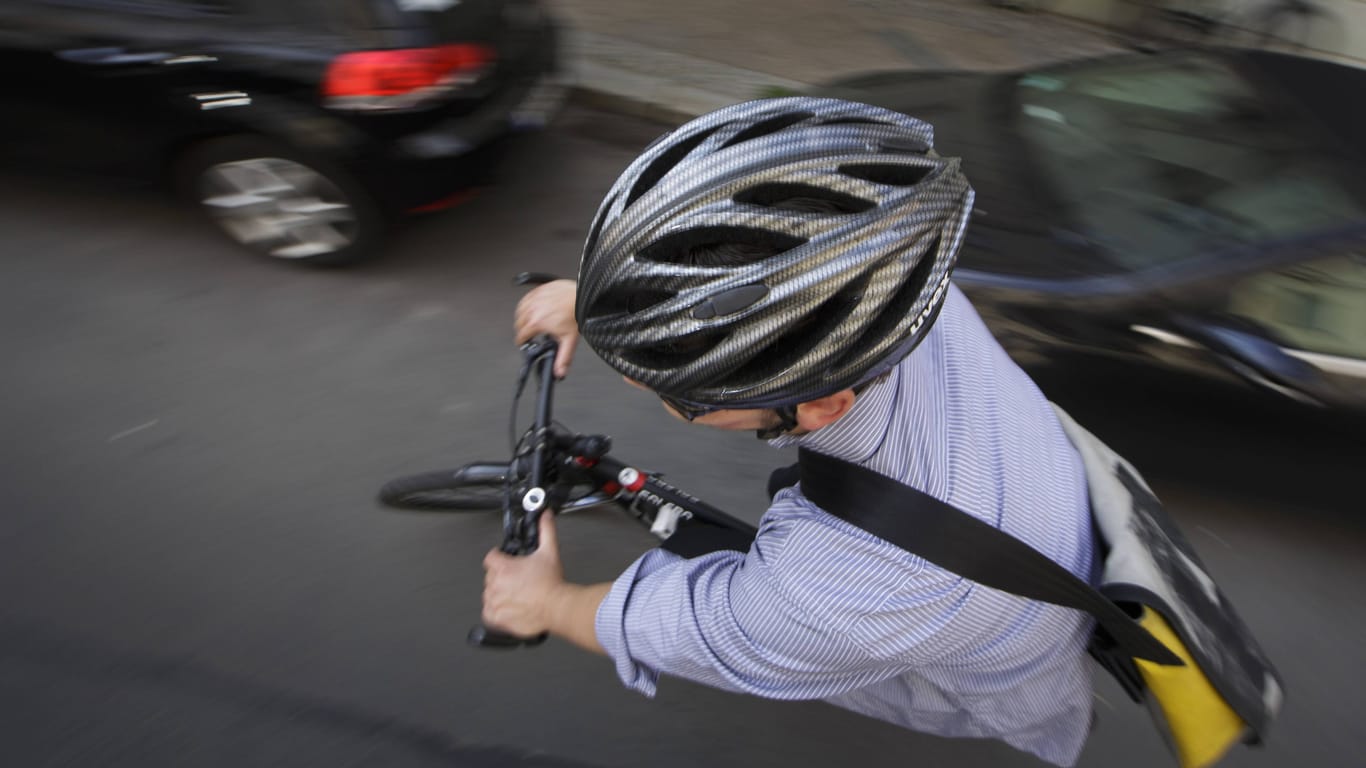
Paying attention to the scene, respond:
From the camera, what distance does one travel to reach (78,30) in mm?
4016

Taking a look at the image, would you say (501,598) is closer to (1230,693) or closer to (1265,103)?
(1230,693)

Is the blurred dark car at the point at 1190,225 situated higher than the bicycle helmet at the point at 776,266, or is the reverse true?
the bicycle helmet at the point at 776,266

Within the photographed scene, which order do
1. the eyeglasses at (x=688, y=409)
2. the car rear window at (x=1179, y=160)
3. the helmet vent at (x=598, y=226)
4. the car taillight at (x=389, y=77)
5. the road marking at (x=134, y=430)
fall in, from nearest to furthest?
1. the eyeglasses at (x=688, y=409)
2. the helmet vent at (x=598, y=226)
3. the car rear window at (x=1179, y=160)
4. the road marking at (x=134, y=430)
5. the car taillight at (x=389, y=77)

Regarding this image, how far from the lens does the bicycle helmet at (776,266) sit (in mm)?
1521

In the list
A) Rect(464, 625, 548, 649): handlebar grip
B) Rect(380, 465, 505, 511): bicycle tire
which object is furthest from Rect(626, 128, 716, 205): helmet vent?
Rect(380, 465, 505, 511): bicycle tire

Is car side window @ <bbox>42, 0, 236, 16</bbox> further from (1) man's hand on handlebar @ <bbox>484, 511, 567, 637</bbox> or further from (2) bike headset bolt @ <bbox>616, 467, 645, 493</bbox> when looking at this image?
(1) man's hand on handlebar @ <bbox>484, 511, 567, 637</bbox>

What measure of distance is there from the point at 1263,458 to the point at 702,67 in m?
4.61

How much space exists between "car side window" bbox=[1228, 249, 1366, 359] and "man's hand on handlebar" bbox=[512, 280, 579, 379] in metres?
2.26

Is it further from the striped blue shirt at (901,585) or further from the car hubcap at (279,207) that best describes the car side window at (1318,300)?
the car hubcap at (279,207)

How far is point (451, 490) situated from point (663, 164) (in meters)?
1.80

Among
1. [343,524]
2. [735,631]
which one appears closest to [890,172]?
[735,631]

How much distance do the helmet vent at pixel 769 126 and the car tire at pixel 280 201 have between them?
2.92 metres

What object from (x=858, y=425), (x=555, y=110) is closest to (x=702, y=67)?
(x=555, y=110)

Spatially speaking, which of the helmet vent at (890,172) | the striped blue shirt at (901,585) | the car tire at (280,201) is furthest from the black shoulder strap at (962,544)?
the car tire at (280,201)
